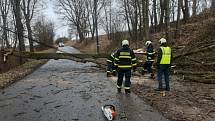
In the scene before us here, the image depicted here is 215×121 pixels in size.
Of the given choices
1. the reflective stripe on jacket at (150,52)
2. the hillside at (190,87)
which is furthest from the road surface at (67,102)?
the reflective stripe on jacket at (150,52)

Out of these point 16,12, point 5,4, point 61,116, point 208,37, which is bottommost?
point 61,116

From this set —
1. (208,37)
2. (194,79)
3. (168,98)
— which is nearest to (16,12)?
(208,37)

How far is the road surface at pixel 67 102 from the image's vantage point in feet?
28.0

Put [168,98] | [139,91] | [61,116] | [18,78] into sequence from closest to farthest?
1. [61,116]
2. [168,98]
3. [139,91]
4. [18,78]

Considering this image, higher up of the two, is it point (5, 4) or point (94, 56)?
point (5, 4)

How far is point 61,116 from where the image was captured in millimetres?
8625

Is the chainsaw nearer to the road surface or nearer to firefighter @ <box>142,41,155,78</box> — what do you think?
the road surface

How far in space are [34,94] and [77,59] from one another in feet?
35.4

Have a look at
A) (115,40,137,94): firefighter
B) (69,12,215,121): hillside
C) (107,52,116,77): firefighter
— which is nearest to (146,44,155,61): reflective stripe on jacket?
(69,12,215,121): hillside

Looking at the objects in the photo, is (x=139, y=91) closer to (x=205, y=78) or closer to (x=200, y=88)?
(x=200, y=88)

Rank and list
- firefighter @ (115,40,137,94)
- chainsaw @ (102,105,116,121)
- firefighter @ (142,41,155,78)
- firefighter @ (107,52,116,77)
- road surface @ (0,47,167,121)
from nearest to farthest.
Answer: chainsaw @ (102,105,116,121), road surface @ (0,47,167,121), firefighter @ (115,40,137,94), firefighter @ (107,52,116,77), firefighter @ (142,41,155,78)

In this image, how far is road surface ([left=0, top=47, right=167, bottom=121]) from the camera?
8547 mm

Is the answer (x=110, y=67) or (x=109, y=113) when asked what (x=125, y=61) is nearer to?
(x=109, y=113)

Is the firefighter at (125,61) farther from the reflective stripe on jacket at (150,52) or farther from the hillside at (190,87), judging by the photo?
the reflective stripe on jacket at (150,52)
